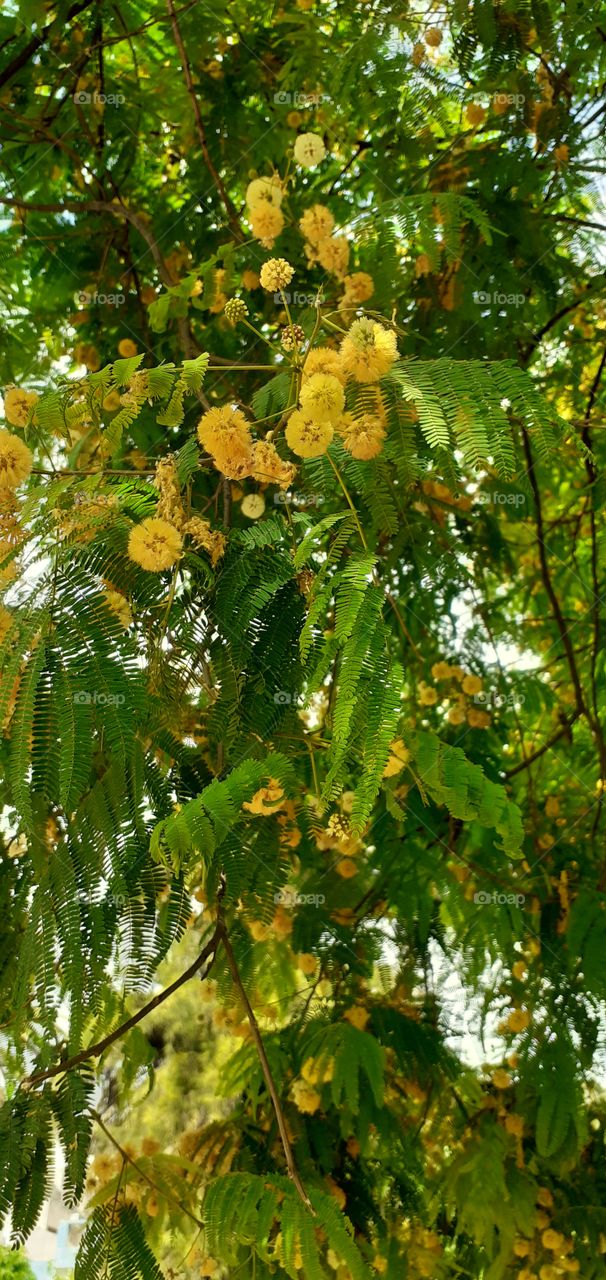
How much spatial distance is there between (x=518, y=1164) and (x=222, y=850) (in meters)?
1.52

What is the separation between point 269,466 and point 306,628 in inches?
8.7

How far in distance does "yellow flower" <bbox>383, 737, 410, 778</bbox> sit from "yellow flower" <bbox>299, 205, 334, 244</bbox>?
958mm

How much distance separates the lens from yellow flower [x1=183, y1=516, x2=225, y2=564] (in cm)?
158

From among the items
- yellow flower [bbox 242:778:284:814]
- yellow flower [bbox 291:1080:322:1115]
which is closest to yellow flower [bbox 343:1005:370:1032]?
yellow flower [bbox 291:1080:322:1115]

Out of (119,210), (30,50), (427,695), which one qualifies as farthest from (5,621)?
(30,50)

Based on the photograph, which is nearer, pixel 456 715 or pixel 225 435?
pixel 225 435

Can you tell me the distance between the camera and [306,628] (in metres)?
1.44

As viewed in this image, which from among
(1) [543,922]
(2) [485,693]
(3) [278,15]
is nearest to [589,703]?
(2) [485,693]

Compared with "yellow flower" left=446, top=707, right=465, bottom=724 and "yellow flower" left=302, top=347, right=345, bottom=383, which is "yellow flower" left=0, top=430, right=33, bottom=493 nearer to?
"yellow flower" left=302, top=347, right=345, bottom=383

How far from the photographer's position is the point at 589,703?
12.4ft

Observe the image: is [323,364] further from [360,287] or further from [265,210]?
[360,287]

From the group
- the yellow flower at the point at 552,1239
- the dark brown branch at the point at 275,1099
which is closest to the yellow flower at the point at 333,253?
the dark brown branch at the point at 275,1099

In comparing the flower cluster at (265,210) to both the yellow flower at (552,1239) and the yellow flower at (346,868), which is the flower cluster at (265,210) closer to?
the yellow flower at (346,868)

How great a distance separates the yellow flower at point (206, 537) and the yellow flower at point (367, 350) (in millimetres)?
244
